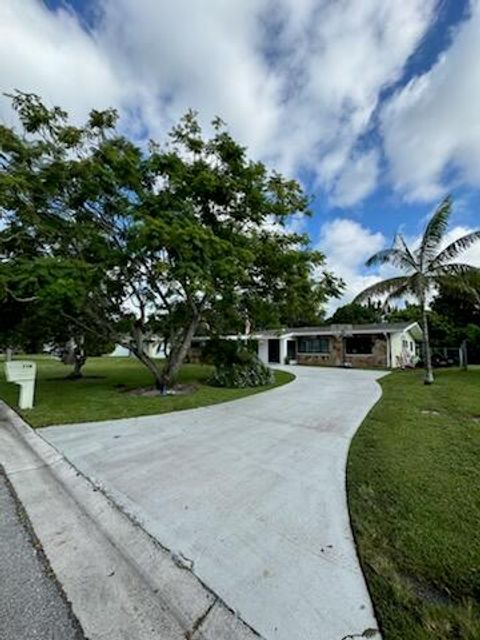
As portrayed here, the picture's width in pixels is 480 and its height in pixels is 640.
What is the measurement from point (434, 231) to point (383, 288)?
2927 mm

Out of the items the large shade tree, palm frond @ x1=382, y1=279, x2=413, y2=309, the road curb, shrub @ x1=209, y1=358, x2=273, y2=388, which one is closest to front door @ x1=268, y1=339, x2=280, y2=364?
palm frond @ x1=382, y1=279, x2=413, y2=309

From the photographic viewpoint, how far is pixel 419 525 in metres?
2.82

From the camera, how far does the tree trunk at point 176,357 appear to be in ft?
36.2

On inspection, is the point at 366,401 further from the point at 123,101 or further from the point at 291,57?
the point at 123,101

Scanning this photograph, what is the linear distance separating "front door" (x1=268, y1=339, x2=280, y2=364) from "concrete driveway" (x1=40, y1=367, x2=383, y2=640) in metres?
19.7

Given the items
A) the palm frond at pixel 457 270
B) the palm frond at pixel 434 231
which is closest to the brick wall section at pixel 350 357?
the palm frond at pixel 457 270

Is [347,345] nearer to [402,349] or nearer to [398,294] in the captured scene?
[402,349]

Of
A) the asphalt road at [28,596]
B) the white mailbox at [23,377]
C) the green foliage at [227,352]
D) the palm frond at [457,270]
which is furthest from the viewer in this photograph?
the green foliage at [227,352]

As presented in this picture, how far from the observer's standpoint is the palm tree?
1245 cm

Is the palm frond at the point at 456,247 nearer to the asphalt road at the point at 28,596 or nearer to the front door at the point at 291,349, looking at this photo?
the front door at the point at 291,349

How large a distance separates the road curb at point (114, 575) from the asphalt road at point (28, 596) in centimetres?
6

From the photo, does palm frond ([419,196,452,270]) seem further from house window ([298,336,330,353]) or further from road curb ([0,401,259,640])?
road curb ([0,401,259,640])

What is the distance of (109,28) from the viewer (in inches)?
283

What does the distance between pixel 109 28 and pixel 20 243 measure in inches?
233
